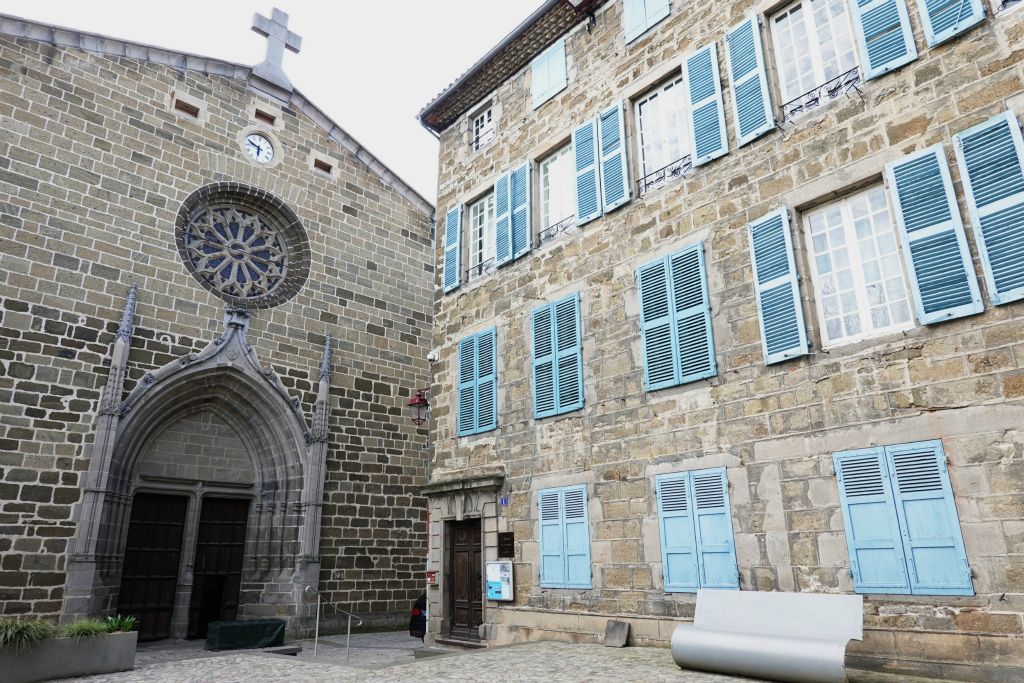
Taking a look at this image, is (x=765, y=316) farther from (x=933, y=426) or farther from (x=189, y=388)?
(x=189, y=388)

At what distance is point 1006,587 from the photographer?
4531mm

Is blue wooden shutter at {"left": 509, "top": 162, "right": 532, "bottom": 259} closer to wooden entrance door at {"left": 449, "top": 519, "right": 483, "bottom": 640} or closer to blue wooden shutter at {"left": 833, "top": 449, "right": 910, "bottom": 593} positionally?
wooden entrance door at {"left": 449, "top": 519, "right": 483, "bottom": 640}

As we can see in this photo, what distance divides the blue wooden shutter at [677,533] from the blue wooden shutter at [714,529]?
0.08 meters

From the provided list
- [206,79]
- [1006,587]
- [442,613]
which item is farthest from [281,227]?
[1006,587]

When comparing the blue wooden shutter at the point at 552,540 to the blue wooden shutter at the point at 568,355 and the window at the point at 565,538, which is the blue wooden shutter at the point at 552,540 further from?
the blue wooden shutter at the point at 568,355

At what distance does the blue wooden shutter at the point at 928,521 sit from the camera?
15.6 feet

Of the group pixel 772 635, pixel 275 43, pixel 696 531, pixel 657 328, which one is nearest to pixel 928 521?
pixel 772 635

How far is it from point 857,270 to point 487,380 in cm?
495

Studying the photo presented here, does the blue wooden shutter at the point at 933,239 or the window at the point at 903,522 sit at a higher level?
the blue wooden shutter at the point at 933,239

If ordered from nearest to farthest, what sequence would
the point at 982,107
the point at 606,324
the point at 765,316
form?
the point at 982,107 < the point at 765,316 < the point at 606,324

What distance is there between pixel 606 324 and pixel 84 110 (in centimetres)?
954

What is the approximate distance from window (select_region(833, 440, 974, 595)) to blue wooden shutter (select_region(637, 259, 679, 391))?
1989 mm

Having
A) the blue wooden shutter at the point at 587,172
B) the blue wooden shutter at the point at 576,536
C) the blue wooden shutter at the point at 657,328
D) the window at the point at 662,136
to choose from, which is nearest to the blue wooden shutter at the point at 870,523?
the blue wooden shutter at the point at 657,328

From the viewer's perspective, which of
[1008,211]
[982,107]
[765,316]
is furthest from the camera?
[765,316]
